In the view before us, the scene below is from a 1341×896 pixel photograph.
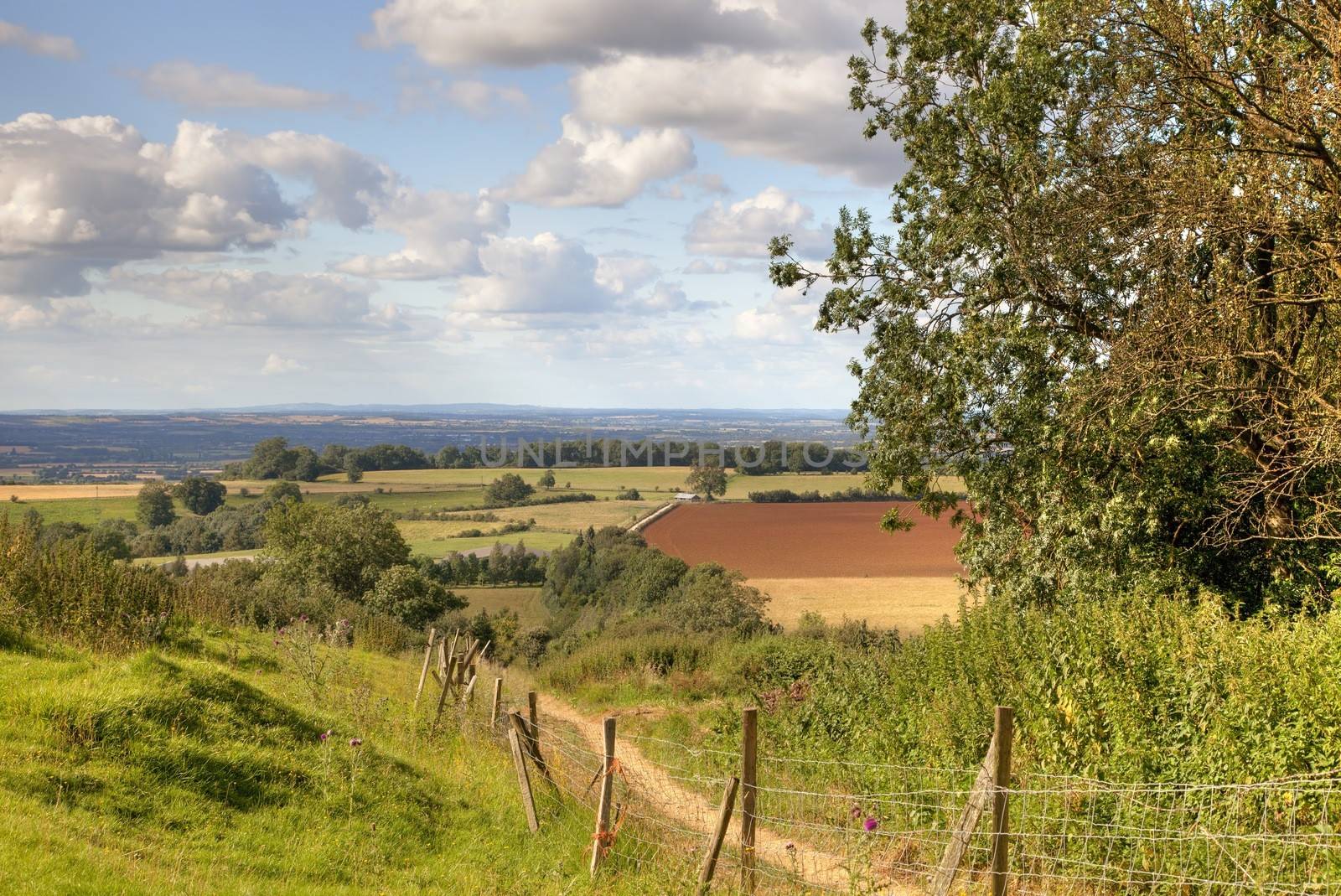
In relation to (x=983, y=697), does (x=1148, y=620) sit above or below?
above

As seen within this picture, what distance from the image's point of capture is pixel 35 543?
13.9 m

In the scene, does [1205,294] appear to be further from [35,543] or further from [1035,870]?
[35,543]

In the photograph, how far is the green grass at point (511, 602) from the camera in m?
46.6

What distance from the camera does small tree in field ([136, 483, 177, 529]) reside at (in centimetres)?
7331

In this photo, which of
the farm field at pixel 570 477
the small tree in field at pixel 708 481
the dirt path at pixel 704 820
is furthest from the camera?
the farm field at pixel 570 477

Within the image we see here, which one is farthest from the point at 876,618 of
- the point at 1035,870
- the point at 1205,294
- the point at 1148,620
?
the point at 1035,870

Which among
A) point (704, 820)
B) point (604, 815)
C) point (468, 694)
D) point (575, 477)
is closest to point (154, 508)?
point (575, 477)

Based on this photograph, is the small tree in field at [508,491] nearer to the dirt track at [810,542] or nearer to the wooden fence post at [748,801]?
the dirt track at [810,542]

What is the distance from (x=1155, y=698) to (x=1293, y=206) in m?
7.00

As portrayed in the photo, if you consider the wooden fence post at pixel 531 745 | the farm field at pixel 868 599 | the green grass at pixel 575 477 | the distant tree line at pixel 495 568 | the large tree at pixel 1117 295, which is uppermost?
the large tree at pixel 1117 295

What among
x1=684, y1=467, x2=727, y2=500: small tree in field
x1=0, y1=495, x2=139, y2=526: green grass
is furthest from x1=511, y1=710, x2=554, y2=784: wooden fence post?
x1=684, y1=467, x2=727, y2=500: small tree in field

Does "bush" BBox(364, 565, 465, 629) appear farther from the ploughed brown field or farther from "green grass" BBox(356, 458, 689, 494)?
"green grass" BBox(356, 458, 689, 494)

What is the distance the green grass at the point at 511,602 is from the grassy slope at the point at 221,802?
108ft

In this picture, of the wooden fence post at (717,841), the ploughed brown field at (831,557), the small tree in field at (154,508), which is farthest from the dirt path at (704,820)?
the small tree in field at (154,508)
